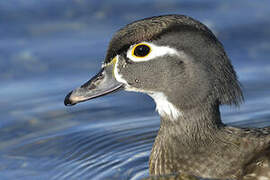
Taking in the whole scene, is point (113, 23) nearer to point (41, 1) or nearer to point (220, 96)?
point (41, 1)

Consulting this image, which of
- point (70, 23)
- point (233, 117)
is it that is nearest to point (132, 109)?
point (233, 117)

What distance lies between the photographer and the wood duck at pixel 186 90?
20.7 feet

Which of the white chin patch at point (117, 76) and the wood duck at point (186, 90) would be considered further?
the white chin patch at point (117, 76)

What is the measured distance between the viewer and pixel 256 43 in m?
9.86

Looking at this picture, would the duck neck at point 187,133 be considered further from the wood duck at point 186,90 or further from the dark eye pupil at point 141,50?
the dark eye pupil at point 141,50

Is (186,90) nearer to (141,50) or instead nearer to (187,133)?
(187,133)

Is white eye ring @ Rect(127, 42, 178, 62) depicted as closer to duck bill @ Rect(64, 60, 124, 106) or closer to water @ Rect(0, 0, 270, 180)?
duck bill @ Rect(64, 60, 124, 106)

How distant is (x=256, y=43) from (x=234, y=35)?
12.6 inches

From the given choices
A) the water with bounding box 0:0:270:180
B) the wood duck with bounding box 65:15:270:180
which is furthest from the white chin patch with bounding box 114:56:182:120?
the water with bounding box 0:0:270:180

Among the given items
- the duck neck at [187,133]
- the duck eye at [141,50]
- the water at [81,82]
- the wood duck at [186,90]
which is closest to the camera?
the wood duck at [186,90]

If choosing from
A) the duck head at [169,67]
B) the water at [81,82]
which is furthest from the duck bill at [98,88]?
the water at [81,82]

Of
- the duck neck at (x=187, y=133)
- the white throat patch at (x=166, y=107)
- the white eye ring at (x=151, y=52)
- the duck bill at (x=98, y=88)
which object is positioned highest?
the white eye ring at (x=151, y=52)

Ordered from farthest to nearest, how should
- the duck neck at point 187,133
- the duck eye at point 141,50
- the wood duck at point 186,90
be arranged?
the duck neck at point 187,133 < the duck eye at point 141,50 < the wood duck at point 186,90

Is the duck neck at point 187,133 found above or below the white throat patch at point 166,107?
below
